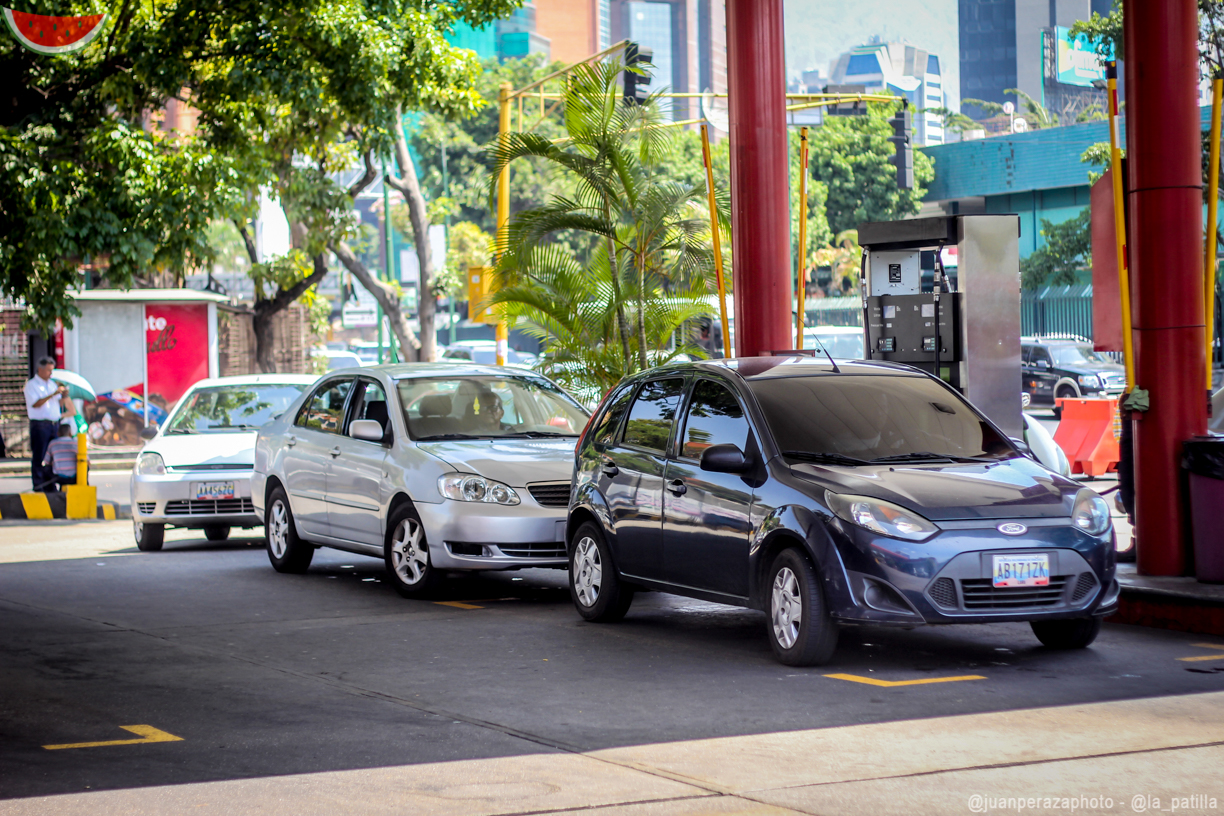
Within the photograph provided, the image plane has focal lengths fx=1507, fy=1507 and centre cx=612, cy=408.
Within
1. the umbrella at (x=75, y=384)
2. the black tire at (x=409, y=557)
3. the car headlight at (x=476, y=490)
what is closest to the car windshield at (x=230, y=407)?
the black tire at (x=409, y=557)

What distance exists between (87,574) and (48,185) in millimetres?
4947

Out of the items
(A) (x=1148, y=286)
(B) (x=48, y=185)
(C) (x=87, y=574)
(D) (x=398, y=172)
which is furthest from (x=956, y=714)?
(D) (x=398, y=172)

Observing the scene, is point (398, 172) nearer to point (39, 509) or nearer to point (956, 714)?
point (39, 509)

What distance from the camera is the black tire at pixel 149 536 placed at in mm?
14172

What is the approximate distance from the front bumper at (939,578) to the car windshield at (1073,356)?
27953mm

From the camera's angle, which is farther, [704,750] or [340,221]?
[340,221]

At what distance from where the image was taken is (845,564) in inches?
287

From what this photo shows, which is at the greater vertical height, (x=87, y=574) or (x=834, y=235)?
(x=834, y=235)

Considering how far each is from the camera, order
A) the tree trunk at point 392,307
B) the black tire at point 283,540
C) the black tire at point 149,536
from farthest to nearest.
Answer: the tree trunk at point 392,307
the black tire at point 149,536
the black tire at point 283,540

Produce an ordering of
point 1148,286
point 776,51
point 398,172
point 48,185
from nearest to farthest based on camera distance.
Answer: point 1148,286 → point 776,51 → point 48,185 → point 398,172

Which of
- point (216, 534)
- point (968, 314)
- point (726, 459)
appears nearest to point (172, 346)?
point (216, 534)

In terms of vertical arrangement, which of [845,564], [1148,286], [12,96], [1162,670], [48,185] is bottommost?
[1162,670]

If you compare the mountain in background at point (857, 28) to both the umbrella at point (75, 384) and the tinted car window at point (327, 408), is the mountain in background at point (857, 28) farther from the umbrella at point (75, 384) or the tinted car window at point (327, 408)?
the tinted car window at point (327, 408)

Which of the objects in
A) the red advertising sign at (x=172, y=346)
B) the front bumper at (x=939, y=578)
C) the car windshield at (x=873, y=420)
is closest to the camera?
the front bumper at (x=939, y=578)
